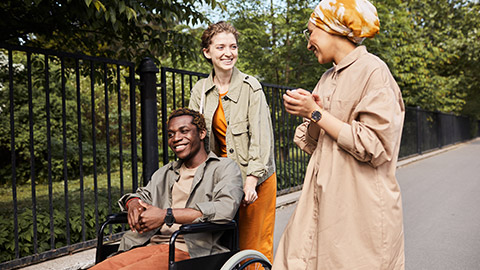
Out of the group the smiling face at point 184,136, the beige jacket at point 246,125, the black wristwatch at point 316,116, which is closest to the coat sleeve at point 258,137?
the beige jacket at point 246,125

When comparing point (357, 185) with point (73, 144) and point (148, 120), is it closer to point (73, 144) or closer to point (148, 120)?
point (148, 120)

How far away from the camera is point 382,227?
165 cm

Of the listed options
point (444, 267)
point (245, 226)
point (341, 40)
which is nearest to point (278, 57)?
point (444, 267)

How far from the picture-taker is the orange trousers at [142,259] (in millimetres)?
2342

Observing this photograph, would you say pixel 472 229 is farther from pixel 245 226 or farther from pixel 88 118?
pixel 88 118

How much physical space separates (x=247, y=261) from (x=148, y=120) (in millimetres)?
2502

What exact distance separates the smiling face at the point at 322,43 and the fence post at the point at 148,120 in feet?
9.99

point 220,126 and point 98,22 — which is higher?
point 98,22

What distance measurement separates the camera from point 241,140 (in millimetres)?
2832

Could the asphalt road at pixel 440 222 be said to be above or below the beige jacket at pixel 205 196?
below

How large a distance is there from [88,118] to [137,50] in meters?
9.83

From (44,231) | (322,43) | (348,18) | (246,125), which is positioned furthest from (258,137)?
(44,231)

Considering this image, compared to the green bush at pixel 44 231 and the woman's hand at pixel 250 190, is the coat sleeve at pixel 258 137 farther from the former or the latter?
the green bush at pixel 44 231

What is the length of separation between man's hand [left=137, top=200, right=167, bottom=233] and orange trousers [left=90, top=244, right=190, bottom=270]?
15cm
